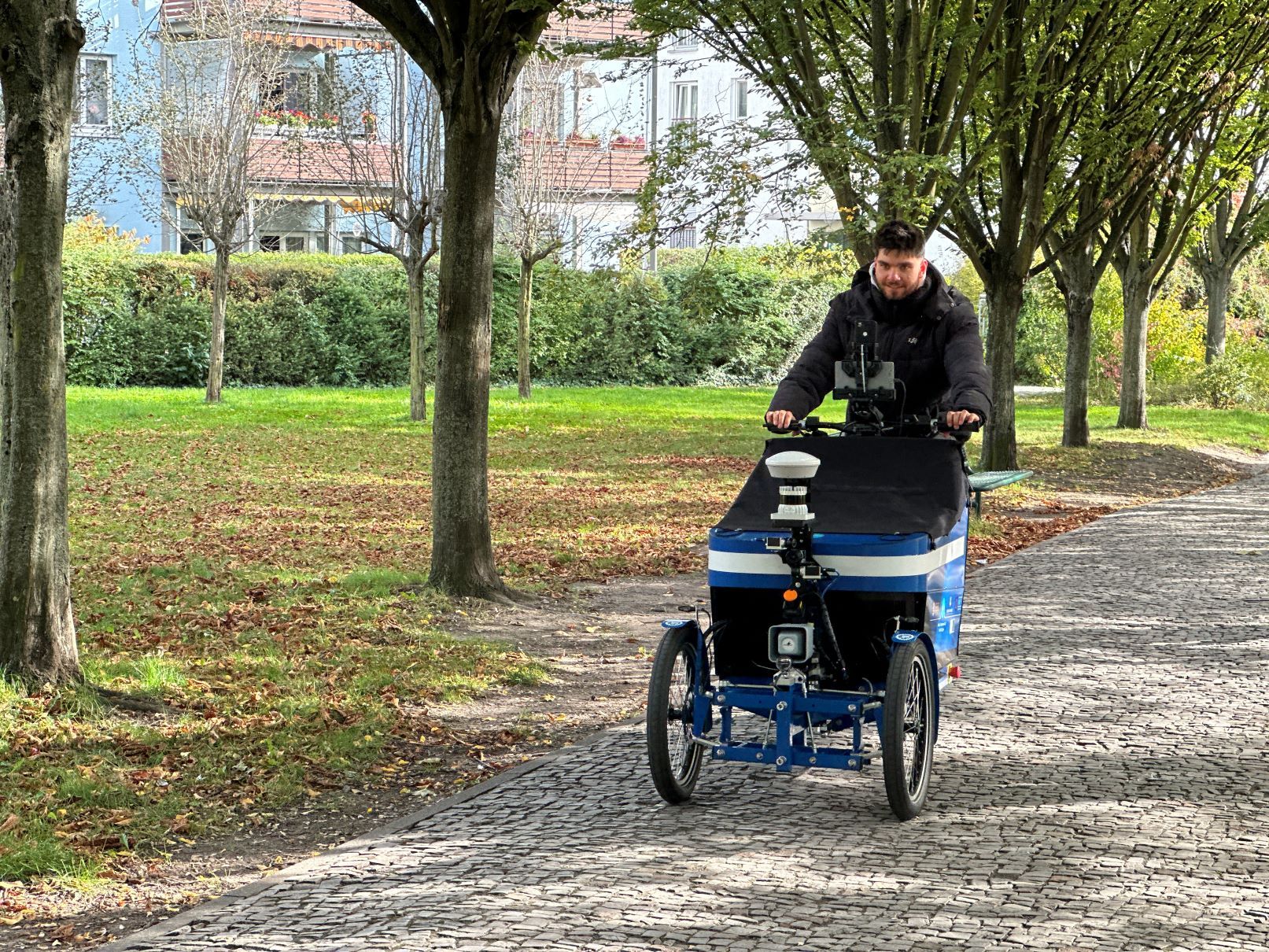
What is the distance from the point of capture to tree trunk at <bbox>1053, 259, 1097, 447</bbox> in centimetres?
2486

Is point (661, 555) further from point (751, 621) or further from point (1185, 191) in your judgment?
point (1185, 191)

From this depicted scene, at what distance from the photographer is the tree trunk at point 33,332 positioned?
22.2ft

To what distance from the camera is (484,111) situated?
9969 millimetres

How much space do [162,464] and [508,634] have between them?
9966 millimetres

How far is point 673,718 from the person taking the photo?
590cm

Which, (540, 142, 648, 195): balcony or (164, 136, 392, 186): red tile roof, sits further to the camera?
(540, 142, 648, 195): balcony

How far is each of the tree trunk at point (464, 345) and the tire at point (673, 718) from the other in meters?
4.33

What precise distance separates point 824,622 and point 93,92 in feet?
74.9

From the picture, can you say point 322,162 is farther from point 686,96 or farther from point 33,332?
point 686,96

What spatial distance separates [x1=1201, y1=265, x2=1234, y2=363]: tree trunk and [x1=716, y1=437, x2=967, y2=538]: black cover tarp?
3367 centimetres

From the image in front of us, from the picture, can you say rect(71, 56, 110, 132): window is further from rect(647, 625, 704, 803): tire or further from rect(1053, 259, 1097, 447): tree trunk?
rect(1053, 259, 1097, 447): tree trunk

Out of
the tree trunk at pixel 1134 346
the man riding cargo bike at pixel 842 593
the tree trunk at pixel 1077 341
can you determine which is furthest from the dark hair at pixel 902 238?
the tree trunk at pixel 1134 346

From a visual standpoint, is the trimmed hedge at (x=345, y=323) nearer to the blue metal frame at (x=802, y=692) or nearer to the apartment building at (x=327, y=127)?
the apartment building at (x=327, y=127)

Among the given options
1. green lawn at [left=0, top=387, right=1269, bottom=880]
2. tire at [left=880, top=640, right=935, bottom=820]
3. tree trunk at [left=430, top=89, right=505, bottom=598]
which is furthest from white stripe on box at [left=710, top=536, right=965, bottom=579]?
tree trunk at [left=430, top=89, right=505, bottom=598]
